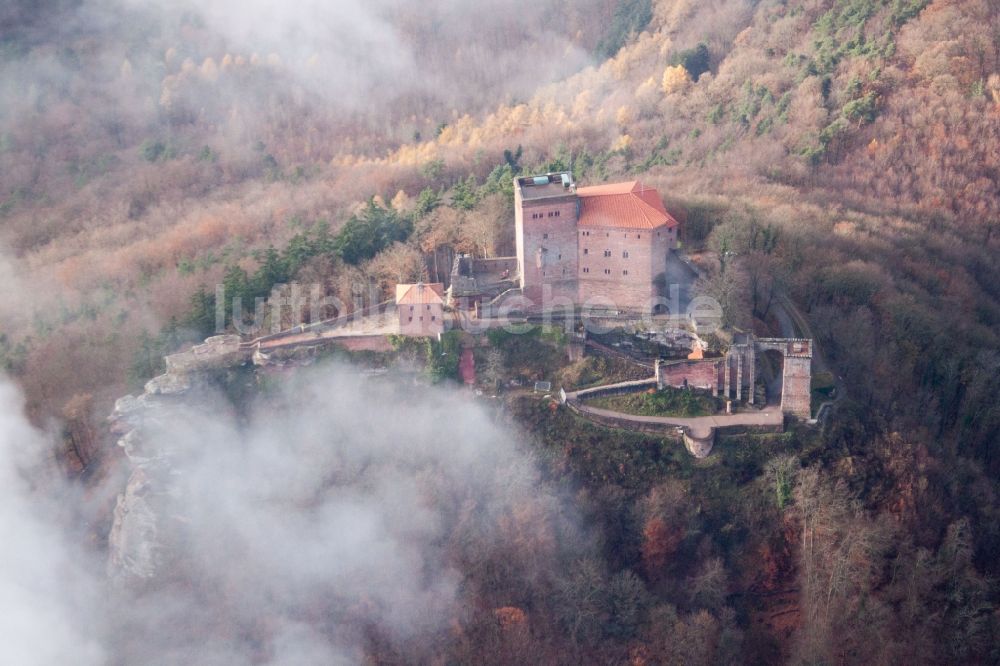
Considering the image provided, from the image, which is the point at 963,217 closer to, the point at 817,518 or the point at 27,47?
the point at 817,518

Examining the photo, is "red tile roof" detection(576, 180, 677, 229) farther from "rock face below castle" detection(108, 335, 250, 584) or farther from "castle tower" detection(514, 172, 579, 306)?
"rock face below castle" detection(108, 335, 250, 584)

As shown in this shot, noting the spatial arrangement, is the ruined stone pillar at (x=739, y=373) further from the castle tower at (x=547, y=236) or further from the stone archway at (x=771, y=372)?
the castle tower at (x=547, y=236)

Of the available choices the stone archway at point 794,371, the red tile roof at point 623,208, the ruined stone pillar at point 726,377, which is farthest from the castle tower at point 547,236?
the stone archway at point 794,371

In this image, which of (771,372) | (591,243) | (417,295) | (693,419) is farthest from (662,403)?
(417,295)

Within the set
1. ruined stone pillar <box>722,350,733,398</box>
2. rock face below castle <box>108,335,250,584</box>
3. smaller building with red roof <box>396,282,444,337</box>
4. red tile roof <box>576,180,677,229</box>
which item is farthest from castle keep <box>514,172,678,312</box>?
rock face below castle <box>108,335,250,584</box>

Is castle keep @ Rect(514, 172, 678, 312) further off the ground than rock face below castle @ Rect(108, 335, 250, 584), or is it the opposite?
castle keep @ Rect(514, 172, 678, 312)
